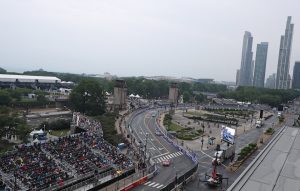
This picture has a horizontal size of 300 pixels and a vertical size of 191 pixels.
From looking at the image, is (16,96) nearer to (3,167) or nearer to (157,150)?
(157,150)

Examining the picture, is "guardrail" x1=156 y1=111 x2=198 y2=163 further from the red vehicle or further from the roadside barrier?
the roadside barrier

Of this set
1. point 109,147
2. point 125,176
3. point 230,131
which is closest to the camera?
point 125,176

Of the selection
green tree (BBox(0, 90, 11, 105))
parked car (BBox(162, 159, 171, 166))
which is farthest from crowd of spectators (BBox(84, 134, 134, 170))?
green tree (BBox(0, 90, 11, 105))

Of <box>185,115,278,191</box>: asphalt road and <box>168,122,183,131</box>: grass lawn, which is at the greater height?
<box>168,122,183,131</box>: grass lawn

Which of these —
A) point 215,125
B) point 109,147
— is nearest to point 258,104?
point 215,125

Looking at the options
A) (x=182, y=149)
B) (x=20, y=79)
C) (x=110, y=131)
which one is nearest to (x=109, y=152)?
(x=110, y=131)

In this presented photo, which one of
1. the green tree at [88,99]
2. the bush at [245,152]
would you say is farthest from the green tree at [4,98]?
the bush at [245,152]
